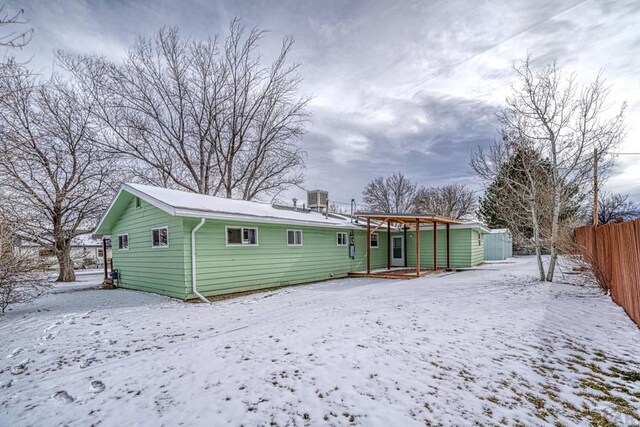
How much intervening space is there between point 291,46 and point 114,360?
19.5m

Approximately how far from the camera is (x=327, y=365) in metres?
4.06

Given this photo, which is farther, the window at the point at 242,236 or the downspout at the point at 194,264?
the window at the point at 242,236

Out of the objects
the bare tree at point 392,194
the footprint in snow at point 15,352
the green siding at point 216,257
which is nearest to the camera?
the footprint in snow at point 15,352

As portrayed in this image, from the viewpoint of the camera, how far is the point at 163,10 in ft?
41.8

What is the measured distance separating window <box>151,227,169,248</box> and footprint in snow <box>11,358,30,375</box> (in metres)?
5.00

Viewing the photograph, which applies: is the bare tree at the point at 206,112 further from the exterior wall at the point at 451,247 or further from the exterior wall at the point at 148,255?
the exterior wall at the point at 451,247

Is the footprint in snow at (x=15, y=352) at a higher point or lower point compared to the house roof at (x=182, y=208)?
lower

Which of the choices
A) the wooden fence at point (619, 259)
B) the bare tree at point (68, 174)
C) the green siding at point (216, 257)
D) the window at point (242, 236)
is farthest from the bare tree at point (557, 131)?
the bare tree at point (68, 174)

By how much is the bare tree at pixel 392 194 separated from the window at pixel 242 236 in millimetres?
30836

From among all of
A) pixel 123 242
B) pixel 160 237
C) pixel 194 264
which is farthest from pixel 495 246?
pixel 123 242

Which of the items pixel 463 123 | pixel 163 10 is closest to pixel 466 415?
pixel 463 123

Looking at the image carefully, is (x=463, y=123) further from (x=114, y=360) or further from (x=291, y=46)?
(x=114, y=360)

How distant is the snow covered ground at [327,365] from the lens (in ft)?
9.98

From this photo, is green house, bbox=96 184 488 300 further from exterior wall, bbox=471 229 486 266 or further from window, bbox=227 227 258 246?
→ exterior wall, bbox=471 229 486 266
